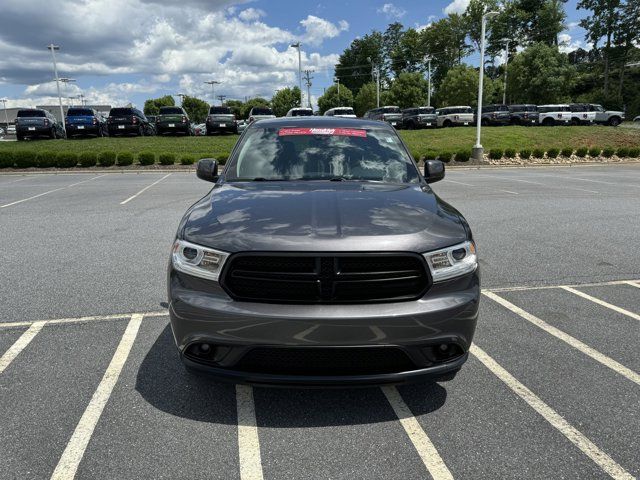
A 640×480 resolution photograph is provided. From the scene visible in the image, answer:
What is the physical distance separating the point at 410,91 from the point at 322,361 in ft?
227

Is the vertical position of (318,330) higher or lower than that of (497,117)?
lower

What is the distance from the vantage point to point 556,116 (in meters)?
37.9

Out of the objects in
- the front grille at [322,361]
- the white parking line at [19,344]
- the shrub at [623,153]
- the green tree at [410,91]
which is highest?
the green tree at [410,91]

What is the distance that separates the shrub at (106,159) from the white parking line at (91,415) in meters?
20.0

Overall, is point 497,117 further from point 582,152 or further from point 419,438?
point 419,438

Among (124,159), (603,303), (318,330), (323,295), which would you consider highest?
(124,159)

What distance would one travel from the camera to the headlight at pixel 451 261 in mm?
2650

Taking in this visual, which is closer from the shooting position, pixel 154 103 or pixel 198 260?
pixel 198 260

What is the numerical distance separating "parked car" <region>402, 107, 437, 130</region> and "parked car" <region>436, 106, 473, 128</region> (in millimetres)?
1795

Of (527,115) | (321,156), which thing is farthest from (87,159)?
(527,115)

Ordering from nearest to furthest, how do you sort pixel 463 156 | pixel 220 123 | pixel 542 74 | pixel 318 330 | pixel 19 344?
pixel 318 330 → pixel 19 344 → pixel 463 156 → pixel 220 123 → pixel 542 74

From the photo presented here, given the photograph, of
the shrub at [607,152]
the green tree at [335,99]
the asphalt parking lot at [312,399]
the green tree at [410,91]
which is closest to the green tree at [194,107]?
the green tree at [335,99]

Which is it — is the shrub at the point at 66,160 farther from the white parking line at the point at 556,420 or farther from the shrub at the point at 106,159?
the white parking line at the point at 556,420

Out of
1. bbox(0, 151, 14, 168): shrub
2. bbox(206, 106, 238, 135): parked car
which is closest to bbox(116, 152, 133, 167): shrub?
bbox(0, 151, 14, 168): shrub
